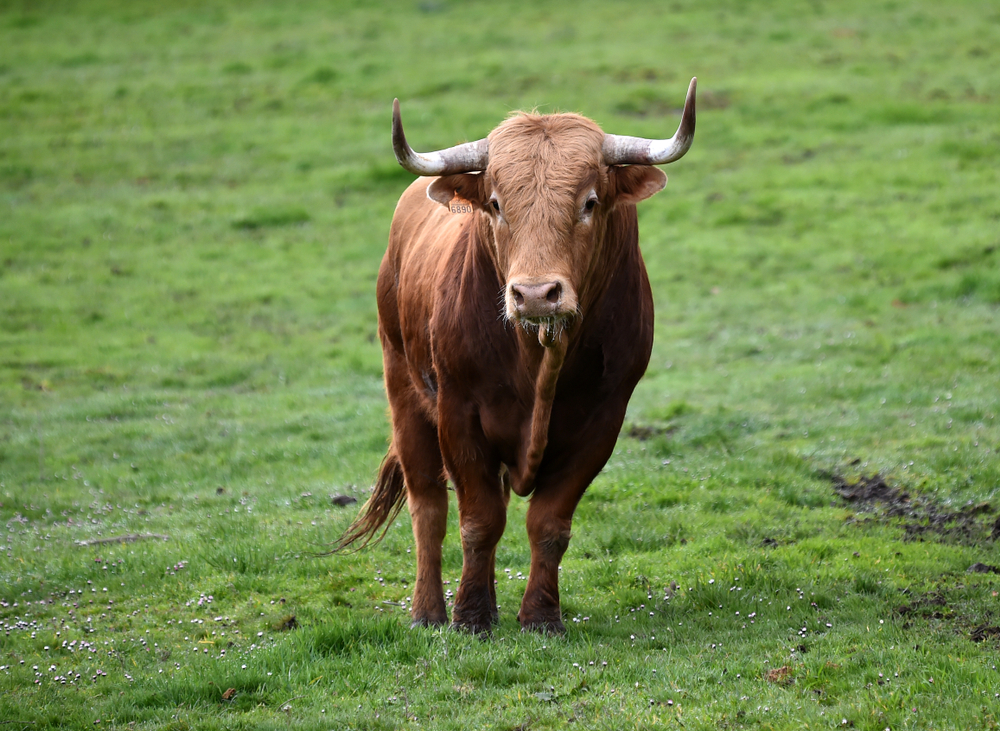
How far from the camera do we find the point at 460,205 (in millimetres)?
6184

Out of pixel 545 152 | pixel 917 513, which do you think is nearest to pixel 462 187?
pixel 545 152

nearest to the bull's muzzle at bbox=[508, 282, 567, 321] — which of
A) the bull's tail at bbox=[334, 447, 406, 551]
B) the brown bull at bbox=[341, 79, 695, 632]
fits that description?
the brown bull at bbox=[341, 79, 695, 632]

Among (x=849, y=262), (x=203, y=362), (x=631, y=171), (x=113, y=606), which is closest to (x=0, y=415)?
(x=203, y=362)

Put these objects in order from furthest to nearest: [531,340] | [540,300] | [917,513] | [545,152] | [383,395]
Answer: [383,395]
[917,513]
[531,340]
[545,152]
[540,300]

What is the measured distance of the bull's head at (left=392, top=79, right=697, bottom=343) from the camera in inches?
211

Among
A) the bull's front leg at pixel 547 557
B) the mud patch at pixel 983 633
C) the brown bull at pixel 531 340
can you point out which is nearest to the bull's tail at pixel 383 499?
the brown bull at pixel 531 340

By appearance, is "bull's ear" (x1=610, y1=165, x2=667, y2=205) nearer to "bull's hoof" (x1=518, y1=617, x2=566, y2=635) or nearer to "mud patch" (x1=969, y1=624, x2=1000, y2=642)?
"bull's hoof" (x1=518, y1=617, x2=566, y2=635)

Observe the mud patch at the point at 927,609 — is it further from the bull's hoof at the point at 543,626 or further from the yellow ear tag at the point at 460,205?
the yellow ear tag at the point at 460,205

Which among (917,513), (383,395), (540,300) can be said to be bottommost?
(383,395)

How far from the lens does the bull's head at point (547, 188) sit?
5355mm

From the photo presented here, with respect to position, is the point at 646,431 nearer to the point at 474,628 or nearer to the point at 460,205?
the point at 474,628

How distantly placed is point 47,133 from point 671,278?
15033 millimetres

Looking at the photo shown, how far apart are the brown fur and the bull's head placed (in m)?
0.01

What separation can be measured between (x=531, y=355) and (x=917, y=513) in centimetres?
370
